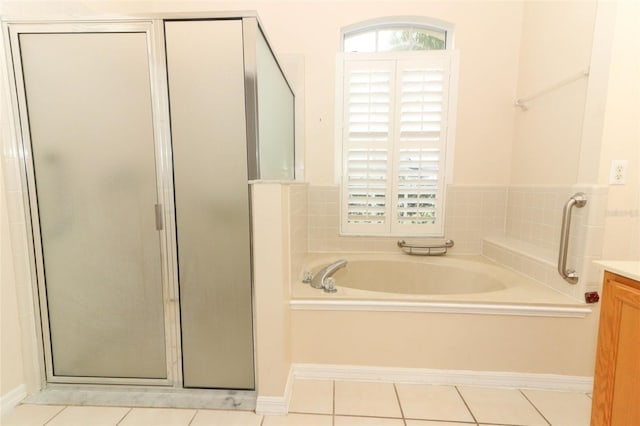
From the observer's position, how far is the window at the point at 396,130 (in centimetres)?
226

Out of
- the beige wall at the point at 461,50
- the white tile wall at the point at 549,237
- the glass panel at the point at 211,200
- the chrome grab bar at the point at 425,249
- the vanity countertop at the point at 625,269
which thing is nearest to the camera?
the vanity countertop at the point at 625,269

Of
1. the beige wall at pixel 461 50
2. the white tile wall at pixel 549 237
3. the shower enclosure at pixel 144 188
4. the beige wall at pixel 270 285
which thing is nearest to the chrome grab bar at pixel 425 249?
the white tile wall at pixel 549 237

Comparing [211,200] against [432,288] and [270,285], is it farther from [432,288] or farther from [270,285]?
[432,288]

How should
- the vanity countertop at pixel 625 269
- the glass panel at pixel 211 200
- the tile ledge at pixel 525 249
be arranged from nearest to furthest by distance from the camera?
the vanity countertop at pixel 625 269 → the glass panel at pixel 211 200 → the tile ledge at pixel 525 249

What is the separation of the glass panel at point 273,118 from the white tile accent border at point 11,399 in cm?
157

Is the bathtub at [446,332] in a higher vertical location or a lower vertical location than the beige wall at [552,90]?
lower

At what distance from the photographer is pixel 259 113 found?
1281mm

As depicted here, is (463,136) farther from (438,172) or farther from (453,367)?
(453,367)

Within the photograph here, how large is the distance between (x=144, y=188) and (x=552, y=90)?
255 centimetres

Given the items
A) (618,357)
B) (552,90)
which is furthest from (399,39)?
(618,357)

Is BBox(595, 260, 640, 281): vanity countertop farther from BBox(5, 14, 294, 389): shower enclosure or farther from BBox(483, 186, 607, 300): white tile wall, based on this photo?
BBox(5, 14, 294, 389): shower enclosure

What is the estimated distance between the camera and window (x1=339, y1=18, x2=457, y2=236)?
226 cm

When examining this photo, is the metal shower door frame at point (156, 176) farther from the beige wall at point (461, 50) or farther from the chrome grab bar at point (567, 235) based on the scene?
the chrome grab bar at point (567, 235)

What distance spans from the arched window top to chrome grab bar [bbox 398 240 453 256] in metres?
1.65
